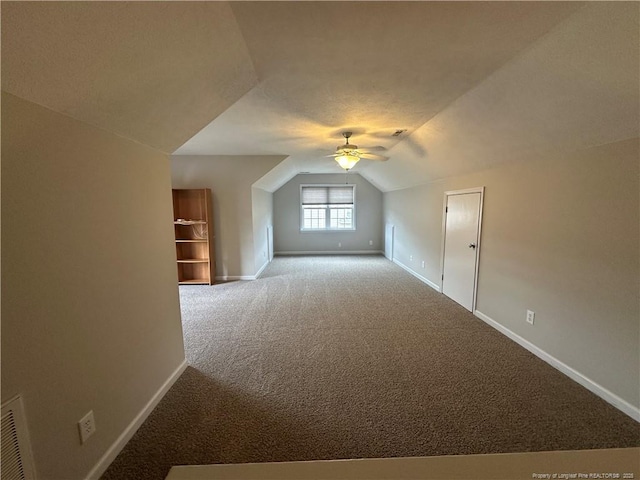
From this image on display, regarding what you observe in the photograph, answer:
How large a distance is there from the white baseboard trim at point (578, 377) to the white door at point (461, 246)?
707 mm

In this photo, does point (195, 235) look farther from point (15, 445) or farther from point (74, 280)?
point (15, 445)

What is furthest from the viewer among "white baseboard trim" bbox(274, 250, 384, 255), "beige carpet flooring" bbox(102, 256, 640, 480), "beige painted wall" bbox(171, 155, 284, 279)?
"white baseboard trim" bbox(274, 250, 384, 255)

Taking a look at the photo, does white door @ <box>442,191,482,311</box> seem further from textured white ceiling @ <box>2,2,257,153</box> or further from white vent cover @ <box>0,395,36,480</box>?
white vent cover @ <box>0,395,36,480</box>

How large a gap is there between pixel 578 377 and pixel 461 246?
1952mm

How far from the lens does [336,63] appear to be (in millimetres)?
1712

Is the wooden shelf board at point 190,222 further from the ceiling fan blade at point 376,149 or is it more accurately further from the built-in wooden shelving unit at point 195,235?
the ceiling fan blade at point 376,149

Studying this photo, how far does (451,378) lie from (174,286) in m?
2.46

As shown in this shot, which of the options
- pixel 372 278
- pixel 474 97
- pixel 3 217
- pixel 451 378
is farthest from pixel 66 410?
pixel 372 278

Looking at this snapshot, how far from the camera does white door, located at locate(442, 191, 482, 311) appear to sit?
3444 millimetres

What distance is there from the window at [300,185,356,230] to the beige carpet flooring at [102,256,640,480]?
460 centimetres

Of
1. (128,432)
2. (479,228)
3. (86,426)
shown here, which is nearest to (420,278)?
(479,228)

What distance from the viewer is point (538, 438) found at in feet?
5.26

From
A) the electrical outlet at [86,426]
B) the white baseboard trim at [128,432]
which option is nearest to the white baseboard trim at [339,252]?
the white baseboard trim at [128,432]

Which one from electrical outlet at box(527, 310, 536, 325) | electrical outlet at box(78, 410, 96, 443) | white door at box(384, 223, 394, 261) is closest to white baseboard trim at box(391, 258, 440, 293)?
white door at box(384, 223, 394, 261)
